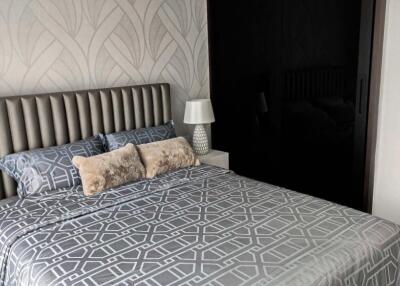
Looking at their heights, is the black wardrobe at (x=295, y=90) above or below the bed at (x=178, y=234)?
above

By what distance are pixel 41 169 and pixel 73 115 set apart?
533mm

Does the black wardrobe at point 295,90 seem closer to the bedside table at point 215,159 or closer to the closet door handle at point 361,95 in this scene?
the closet door handle at point 361,95

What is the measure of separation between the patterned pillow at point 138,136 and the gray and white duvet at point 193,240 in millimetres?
551

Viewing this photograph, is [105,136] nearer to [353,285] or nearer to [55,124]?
[55,124]

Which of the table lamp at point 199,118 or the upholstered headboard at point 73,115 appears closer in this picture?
the upholstered headboard at point 73,115

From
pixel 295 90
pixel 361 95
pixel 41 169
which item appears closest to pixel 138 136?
pixel 41 169

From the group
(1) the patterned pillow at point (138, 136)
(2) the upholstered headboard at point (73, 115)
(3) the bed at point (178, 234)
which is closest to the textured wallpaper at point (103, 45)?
(2) the upholstered headboard at point (73, 115)

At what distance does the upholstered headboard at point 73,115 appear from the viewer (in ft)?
7.89

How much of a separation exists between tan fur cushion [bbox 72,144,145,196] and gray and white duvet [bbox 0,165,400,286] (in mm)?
82

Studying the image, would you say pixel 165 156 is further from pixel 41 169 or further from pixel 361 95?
pixel 361 95

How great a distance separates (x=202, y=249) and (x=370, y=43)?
1977mm

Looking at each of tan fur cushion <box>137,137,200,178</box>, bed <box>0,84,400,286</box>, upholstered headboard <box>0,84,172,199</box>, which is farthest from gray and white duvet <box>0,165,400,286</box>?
upholstered headboard <box>0,84,172,199</box>

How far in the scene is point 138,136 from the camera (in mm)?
2814

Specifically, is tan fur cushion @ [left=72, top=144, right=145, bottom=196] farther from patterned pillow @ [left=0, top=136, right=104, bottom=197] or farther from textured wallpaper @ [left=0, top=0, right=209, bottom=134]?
textured wallpaper @ [left=0, top=0, right=209, bottom=134]
